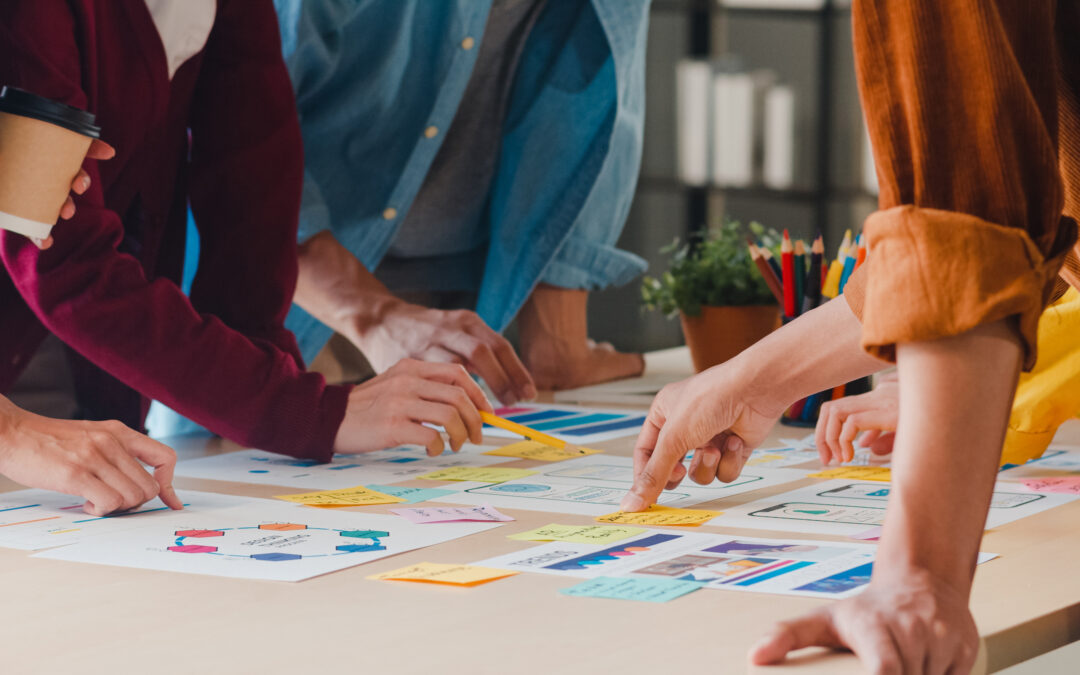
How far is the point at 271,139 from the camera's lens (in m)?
1.27

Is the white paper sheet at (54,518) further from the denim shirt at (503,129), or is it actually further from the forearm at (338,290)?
the denim shirt at (503,129)

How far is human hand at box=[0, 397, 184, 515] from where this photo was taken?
890mm

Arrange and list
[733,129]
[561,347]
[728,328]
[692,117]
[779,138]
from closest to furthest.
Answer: [728,328]
[561,347]
[692,117]
[733,129]
[779,138]

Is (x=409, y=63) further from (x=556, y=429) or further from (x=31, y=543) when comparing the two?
(x=31, y=543)

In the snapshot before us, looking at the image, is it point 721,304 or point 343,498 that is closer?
point 343,498

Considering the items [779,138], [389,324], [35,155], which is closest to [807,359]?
[35,155]

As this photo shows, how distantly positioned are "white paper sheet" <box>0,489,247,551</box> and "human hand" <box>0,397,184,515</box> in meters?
0.01

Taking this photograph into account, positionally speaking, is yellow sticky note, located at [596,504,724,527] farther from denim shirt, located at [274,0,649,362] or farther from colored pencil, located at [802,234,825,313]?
Answer: denim shirt, located at [274,0,649,362]

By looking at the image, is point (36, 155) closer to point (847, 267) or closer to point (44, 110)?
point (44, 110)

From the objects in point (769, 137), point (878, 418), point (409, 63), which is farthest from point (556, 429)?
point (769, 137)

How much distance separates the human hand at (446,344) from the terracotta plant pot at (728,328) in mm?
280

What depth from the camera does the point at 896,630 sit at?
51cm

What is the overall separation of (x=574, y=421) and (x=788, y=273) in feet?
0.95

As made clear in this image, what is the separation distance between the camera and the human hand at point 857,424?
1.06m
